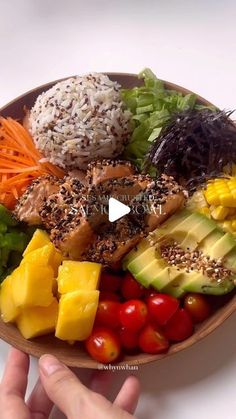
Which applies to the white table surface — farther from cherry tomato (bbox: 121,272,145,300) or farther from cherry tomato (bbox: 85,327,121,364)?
cherry tomato (bbox: 85,327,121,364)

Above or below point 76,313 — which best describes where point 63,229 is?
above

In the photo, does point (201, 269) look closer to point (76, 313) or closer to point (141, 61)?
point (76, 313)

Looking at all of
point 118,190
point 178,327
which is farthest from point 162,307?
point 118,190

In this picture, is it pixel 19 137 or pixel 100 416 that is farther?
pixel 19 137

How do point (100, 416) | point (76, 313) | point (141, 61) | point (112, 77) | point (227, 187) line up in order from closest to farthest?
1. point (100, 416)
2. point (76, 313)
3. point (227, 187)
4. point (112, 77)
5. point (141, 61)

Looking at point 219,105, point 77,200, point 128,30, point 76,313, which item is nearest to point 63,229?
point 77,200

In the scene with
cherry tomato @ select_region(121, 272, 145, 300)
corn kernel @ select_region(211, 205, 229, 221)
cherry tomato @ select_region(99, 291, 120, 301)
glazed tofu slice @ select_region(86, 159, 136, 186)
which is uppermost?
glazed tofu slice @ select_region(86, 159, 136, 186)

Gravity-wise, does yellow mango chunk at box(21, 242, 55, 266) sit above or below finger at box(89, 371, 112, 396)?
above

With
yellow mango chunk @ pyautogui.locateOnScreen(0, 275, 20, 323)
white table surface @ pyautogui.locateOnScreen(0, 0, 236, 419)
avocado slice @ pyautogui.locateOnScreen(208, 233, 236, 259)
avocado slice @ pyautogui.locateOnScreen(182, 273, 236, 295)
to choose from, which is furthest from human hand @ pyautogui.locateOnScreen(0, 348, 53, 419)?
white table surface @ pyautogui.locateOnScreen(0, 0, 236, 419)
